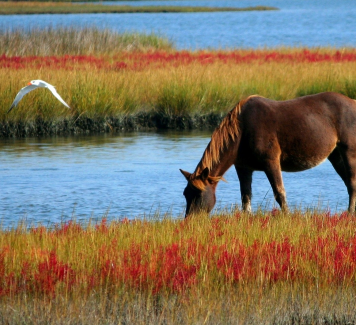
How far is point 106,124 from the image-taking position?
14.9 metres

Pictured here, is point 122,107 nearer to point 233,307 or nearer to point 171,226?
point 171,226

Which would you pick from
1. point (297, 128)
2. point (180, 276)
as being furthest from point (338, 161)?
point (180, 276)

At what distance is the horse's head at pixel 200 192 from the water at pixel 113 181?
2.91 ft

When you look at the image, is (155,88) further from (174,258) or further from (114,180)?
(174,258)

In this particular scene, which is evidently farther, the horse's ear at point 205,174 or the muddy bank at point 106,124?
the muddy bank at point 106,124

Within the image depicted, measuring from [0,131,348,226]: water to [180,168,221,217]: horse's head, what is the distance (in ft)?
2.91

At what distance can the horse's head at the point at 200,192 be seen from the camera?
6.72m

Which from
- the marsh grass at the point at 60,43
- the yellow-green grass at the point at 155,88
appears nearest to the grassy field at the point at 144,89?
the yellow-green grass at the point at 155,88

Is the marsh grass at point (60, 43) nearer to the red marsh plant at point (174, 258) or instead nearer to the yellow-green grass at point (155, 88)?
the yellow-green grass at point (155, 88)

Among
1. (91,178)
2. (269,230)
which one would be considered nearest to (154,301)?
(269,230)

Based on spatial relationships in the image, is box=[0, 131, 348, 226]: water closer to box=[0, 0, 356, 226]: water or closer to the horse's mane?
box=[0, 0, 356, 226]: water

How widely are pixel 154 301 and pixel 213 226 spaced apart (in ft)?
5.32

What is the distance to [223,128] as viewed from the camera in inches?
278

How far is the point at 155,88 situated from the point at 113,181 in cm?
544
